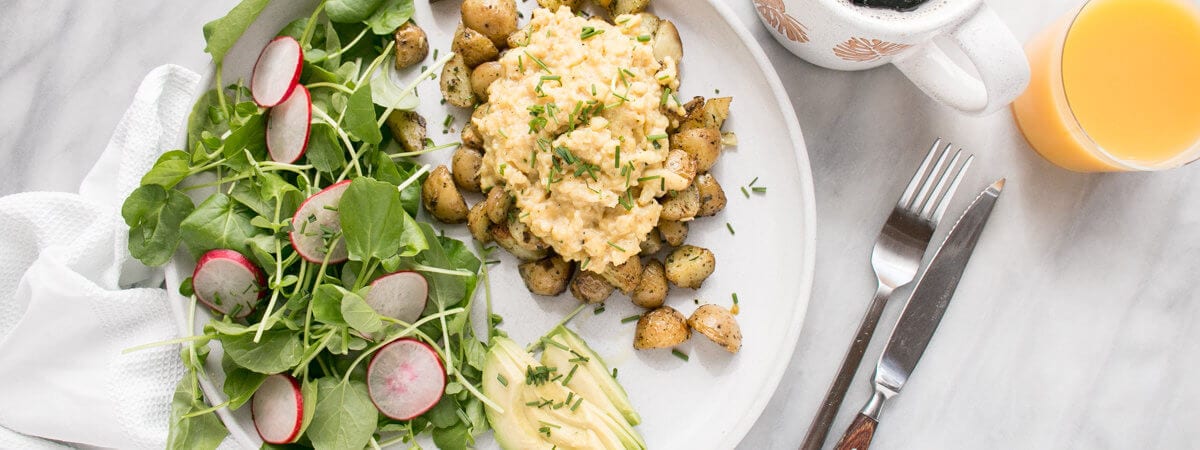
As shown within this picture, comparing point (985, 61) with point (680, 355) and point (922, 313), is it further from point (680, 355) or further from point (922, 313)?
point (680, 355)

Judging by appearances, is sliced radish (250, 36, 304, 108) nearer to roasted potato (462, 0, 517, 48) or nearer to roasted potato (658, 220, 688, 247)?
roasted potato (462, 0, 517, 48)

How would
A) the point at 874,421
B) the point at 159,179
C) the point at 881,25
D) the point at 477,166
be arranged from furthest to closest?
the point at 874,421 → the point at 477,166 → the point at 159,179 → the point at 881,25

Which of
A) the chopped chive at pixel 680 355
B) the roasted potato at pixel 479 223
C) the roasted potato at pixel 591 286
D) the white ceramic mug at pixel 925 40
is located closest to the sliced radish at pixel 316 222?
the roasted potato at pixel 479 223

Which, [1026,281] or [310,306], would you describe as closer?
[310,306]

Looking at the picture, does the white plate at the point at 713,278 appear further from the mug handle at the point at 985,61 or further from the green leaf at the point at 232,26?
the mug handle at the point at 985,61

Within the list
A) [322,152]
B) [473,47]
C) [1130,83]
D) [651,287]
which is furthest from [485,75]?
[1130,83]

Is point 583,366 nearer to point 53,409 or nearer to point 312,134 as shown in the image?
point 312,134

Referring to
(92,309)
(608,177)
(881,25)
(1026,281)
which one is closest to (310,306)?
(92,309)
